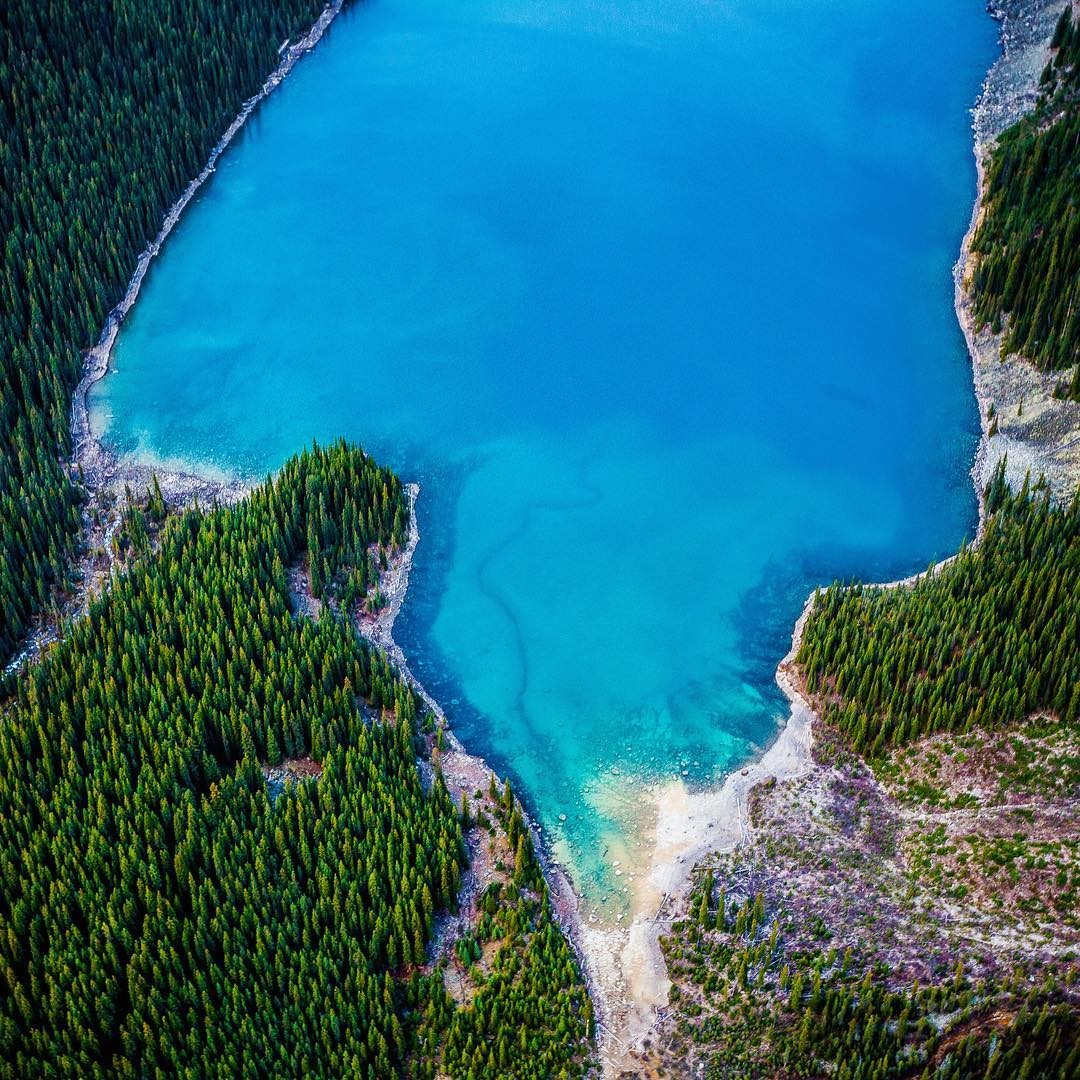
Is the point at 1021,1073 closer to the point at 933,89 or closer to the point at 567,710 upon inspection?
the point at 567,710

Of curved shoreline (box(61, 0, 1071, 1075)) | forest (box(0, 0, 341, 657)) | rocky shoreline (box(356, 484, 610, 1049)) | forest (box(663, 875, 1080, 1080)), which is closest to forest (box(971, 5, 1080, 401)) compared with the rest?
curved shoreline (box(61, 0, 1071, 1075))

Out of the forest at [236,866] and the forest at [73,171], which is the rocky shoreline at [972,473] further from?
the forest at [73,171]

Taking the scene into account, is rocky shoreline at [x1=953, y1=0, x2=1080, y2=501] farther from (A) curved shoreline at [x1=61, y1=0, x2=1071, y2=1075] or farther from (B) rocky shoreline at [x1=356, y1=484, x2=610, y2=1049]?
(B) rocky shoreline at [x1=356, y1=484, x2=610, y2=1049]

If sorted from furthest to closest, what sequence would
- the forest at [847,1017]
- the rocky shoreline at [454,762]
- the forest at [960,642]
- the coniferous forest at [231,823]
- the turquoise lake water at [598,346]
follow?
the turquoise lake water at [598,346], the forest at [960,642], the rocky shoreline at [454,762], the coniferous forest at [231,823], the forest at [847,1017]

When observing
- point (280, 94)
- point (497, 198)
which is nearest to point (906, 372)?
point (497, 198)

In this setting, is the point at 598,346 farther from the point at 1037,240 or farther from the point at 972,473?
the point at 1037,240

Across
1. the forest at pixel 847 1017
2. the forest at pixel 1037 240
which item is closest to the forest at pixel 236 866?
the forest at pixel 847 1017
